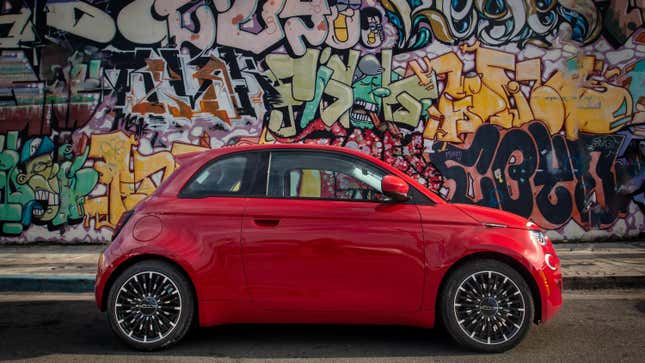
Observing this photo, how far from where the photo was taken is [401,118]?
11.5m

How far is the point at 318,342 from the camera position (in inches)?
208

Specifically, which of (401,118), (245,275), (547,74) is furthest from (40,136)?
(547,74)

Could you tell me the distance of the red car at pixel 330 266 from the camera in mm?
4863

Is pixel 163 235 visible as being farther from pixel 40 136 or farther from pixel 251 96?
pixel 40 136

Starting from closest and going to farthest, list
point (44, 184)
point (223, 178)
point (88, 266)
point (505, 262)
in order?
point (505, 262) < point (223, 178) < point (88, 266) < point (44, 184)

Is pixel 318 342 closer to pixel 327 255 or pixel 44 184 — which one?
pixel 327 255

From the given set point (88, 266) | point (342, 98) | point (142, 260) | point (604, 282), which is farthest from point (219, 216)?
point (342, 98)

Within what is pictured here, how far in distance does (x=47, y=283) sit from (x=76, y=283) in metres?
0.37

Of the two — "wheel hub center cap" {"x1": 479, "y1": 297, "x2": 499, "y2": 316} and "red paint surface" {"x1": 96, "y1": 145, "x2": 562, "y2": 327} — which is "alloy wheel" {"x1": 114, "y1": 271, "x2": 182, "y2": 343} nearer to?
"red paint surface" {"x1": 96, "y1": 145, "x2": 562, "y2": 327}

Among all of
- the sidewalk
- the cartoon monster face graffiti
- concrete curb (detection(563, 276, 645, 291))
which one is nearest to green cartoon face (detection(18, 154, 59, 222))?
the cartoon monster face graffiti

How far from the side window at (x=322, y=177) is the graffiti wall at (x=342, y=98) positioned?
6232 mm

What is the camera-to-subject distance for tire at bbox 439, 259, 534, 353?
486 cm

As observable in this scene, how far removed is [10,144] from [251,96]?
4386 mm

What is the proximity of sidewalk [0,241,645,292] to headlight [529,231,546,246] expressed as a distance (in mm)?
2974
